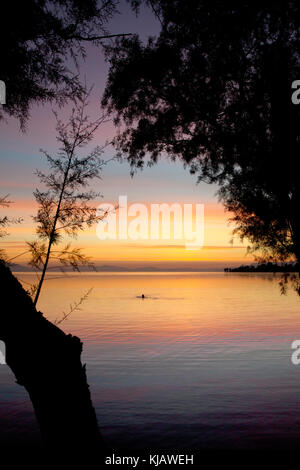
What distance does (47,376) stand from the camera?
183 inches

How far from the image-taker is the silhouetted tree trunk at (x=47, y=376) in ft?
15.0

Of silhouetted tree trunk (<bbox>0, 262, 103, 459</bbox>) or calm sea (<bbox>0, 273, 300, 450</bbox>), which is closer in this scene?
silhouetted tree trunk (<bbox>0, 262, 103, 459</bbox>)

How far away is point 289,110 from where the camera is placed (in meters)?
9.75

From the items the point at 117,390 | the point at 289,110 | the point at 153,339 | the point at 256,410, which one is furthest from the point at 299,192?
the point at 153,339

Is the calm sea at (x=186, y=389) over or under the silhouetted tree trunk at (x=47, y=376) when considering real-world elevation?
under

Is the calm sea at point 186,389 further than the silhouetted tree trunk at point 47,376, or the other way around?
the calm sea at point 186,389

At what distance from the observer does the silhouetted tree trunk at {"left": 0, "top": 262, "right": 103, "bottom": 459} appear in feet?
15.0

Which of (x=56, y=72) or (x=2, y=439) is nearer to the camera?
(x=56, y=72)

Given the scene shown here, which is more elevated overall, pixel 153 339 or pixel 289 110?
pixel 289 110

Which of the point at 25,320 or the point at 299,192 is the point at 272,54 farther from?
the point at 25,320

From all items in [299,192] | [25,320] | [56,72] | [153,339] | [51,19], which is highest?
[51,19]

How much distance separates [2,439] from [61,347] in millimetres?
11135

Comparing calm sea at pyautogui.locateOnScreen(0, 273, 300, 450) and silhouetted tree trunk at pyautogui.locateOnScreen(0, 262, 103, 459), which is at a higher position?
silhouetted tree trunk at pyautogui.locateOnScreen(0, 262, 103, 459)

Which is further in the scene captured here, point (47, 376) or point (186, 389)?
point (186, 389)
